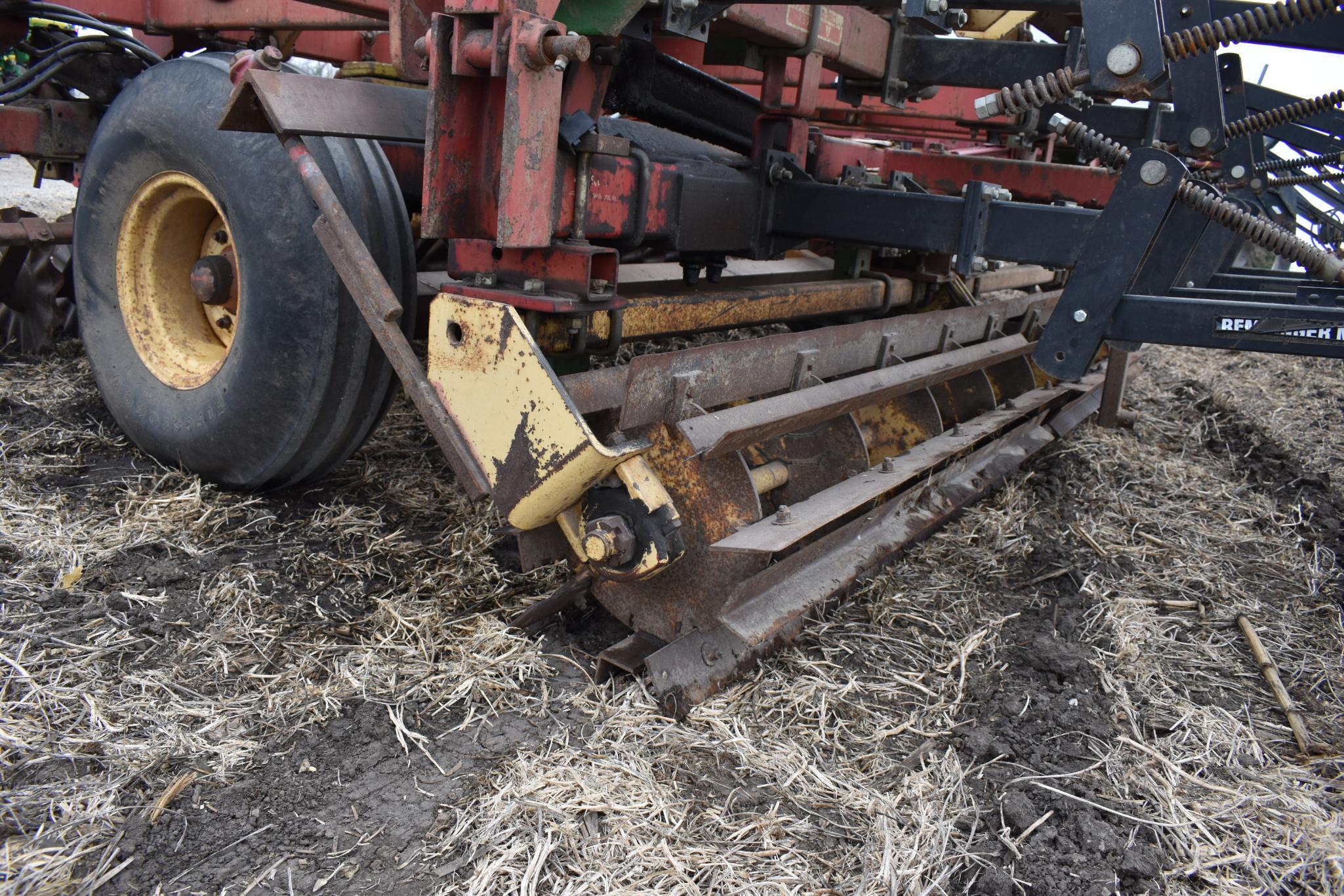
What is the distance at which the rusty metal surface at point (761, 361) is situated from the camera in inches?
83.0

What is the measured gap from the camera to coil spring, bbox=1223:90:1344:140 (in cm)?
336

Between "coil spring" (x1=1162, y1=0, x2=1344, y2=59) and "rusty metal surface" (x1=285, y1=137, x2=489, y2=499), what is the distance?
1.79m

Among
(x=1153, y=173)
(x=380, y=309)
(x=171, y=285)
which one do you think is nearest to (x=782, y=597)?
(x=380, y=309)

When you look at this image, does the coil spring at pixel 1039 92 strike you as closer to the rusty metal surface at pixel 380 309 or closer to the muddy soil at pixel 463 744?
the muddy soil at pixel 463 744

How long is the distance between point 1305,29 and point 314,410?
3084 millimetres

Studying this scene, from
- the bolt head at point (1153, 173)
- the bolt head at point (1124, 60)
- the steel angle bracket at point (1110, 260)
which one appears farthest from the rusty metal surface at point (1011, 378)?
the bolt head at point (1124, 60)

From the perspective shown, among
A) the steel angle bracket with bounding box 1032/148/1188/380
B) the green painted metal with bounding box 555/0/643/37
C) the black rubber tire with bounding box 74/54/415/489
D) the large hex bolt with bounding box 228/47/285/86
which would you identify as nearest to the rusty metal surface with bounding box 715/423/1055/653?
the steel angle bracket with bounding box 1032/148/1188/380

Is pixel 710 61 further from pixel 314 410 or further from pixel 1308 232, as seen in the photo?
pixel 1308 232

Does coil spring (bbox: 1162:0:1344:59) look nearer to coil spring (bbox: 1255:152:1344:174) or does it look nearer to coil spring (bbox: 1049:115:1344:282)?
coil spring (bbox: 1049:115:1344:282)

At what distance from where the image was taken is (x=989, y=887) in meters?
1.69

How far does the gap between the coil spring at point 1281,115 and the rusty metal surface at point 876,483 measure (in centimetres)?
115

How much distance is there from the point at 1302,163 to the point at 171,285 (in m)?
5.50

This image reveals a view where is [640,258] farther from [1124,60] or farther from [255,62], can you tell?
[1124,60]

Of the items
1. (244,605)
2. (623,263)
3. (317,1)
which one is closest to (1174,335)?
(623,263)
